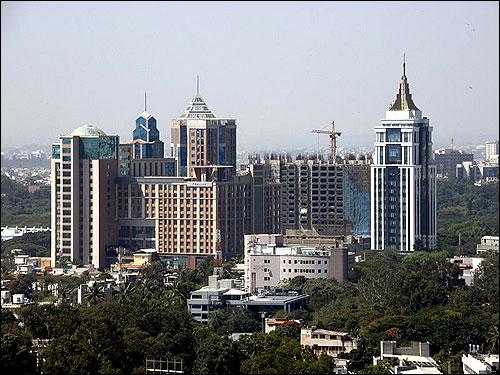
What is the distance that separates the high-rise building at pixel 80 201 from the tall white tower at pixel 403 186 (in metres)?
3.81

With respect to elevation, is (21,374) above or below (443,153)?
below

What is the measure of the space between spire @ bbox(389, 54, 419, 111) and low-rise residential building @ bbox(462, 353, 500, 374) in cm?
1279

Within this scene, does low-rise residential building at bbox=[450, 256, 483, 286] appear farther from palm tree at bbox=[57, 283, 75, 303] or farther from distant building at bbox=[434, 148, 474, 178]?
distant building at bbox=[434, 148, 474, 178]

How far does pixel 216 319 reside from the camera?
1638 centimetres

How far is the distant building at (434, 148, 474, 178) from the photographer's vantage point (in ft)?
109

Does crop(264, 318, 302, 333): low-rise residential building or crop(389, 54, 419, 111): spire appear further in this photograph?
crop(389, 54, 419, 111): spire

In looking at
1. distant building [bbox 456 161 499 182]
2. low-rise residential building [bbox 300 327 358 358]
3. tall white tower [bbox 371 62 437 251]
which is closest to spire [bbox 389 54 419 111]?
tall white tower [bbox 371 62 437 251]

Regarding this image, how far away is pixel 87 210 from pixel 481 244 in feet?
17.2

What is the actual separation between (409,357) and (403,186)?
11.8m

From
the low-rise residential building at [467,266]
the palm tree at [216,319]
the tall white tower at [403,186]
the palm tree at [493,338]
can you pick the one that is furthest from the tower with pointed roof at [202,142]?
the palm tree at [493,338]

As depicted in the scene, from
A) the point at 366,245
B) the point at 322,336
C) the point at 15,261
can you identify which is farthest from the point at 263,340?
the point at 366,245

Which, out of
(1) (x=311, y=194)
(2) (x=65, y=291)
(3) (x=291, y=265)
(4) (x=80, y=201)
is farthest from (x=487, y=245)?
(2) (x=65, y=291)

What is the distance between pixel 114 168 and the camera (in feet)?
80.3

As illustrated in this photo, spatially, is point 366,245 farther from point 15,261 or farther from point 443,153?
point 443,153
